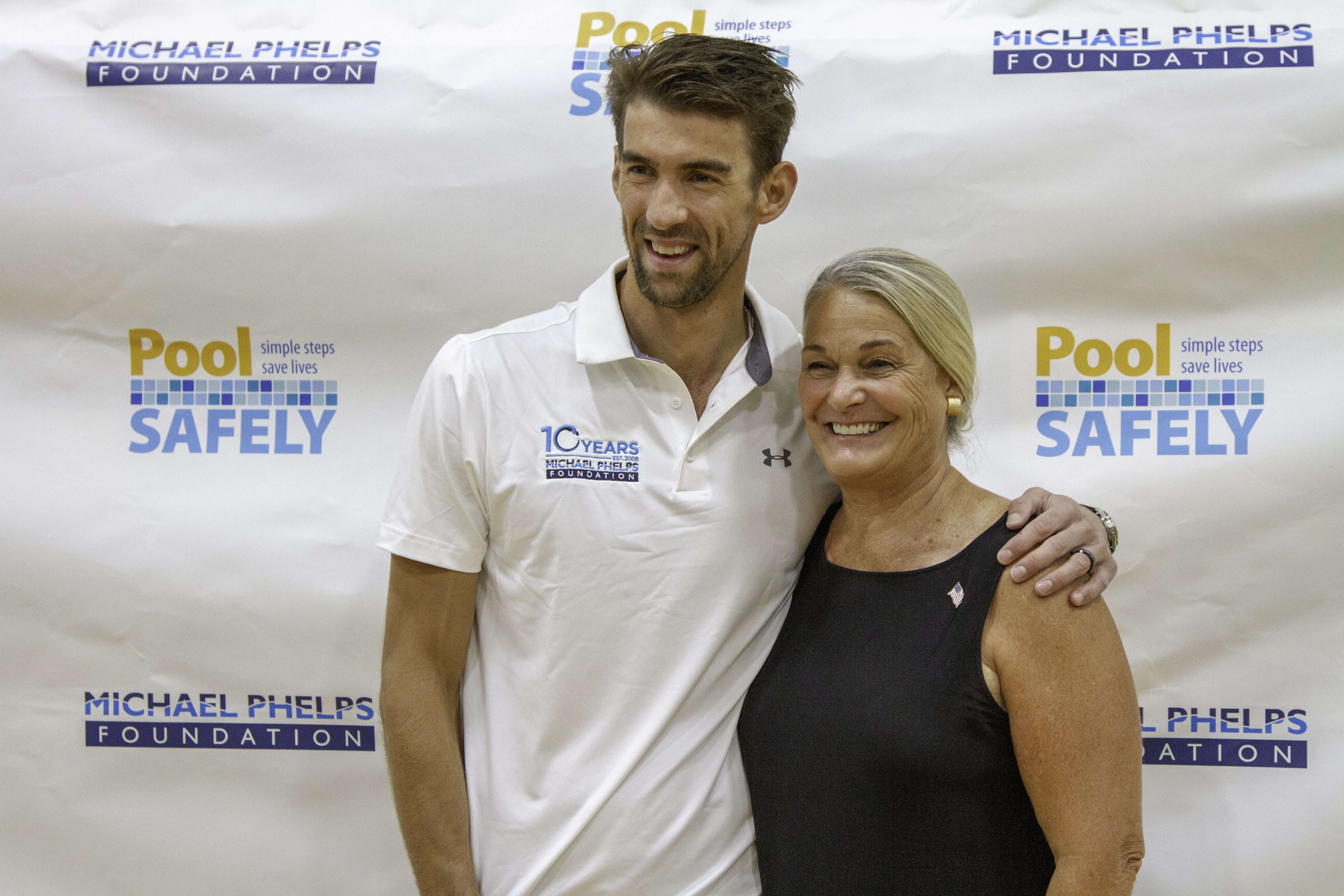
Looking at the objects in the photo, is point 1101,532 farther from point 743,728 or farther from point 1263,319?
point 1263,319

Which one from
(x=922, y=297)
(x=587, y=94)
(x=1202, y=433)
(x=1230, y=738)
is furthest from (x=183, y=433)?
(x=1230, y=738)

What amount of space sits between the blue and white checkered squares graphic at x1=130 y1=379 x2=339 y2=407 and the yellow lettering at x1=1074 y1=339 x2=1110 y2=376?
1635 millimetres

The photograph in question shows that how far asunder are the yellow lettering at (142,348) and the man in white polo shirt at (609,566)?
1.01 meters

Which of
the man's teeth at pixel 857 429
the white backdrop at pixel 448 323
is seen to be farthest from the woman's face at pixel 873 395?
the white backdrop at pixel 448 323

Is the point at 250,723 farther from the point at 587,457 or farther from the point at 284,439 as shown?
the point at 587,457

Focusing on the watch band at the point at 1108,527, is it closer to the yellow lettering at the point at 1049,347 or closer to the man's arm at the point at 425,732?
the yellow lettering at the point at 1049,347

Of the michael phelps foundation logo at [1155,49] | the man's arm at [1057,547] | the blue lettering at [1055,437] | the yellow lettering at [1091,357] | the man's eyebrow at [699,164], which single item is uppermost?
the michael phelps foundation logo at [1155,49]

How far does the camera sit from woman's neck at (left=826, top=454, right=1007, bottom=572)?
5.12ft

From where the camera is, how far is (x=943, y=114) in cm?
222

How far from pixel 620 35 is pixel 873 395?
3.85 ft

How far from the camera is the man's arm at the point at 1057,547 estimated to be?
4.63ft

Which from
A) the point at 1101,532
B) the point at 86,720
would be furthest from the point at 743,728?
the point at 86,720

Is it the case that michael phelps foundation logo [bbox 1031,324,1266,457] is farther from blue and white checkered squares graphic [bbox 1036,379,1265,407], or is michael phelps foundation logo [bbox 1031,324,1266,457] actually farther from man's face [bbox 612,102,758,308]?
man's face [bbox 612,102,758,308]

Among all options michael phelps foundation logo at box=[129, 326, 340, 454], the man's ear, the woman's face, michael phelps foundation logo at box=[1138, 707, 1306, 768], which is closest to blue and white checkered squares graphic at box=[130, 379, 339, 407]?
michael phelps foundation logo at box=[129, 326, 340, 454]
